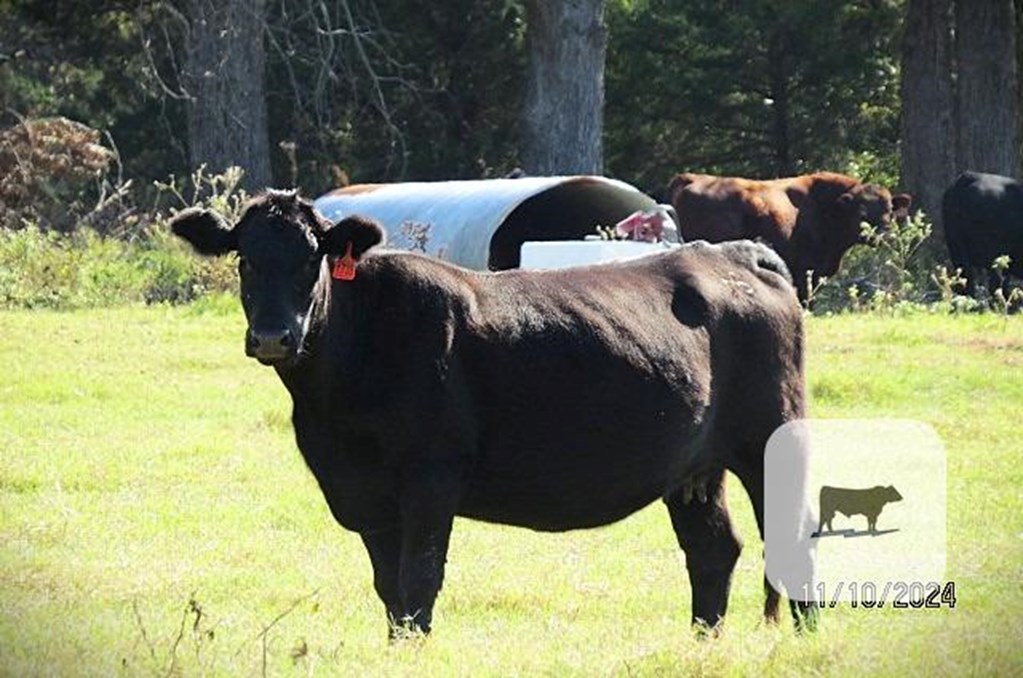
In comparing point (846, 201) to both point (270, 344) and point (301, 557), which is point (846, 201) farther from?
point (270, 344)

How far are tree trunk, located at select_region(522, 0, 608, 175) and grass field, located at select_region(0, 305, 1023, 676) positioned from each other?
35.9 feet

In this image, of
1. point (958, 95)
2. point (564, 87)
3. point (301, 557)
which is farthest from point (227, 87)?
point (301, 557)

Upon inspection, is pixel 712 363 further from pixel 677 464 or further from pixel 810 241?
pixel 810 241

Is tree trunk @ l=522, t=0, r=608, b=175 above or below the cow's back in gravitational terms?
above

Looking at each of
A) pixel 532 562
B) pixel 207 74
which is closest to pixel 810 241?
pixel 207 74

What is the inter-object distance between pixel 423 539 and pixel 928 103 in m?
23.3

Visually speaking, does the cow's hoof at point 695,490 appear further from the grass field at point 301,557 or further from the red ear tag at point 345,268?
the red ear tag at point 345,268

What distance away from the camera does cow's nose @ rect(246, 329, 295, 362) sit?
7.41 m

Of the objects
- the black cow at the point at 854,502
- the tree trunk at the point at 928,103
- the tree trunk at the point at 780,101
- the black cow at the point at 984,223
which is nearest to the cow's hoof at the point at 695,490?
→ the black cow at the point at 854,502

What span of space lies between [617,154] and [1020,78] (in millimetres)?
7193

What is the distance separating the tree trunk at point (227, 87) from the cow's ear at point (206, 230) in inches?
806

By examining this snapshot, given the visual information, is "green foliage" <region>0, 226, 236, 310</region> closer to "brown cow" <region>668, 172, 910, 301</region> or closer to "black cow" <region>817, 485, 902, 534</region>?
"brown cow" <region>668, 172, 910, 301</region>
